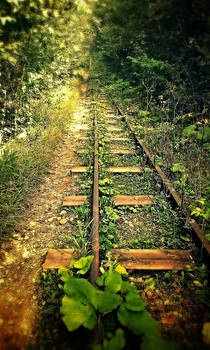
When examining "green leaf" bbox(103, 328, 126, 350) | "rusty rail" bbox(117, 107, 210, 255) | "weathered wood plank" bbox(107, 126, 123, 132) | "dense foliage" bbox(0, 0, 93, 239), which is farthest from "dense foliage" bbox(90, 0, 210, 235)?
"dense foliage" bbox(0, 0, 93, 239)

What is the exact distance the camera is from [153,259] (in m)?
2.06

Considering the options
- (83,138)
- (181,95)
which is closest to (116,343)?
(83,138)

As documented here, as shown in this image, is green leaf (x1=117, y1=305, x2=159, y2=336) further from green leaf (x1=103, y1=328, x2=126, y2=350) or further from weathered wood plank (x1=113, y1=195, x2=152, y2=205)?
weathered wood plank (x1=113, y1=195, x2=152, y2=205)

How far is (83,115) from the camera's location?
7539 millimetres

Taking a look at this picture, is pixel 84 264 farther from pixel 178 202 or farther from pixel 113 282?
pixel 178 202

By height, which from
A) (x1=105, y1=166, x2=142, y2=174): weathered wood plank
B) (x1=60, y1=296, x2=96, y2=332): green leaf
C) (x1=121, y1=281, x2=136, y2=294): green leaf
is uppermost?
(x1=105, y1=166, x2=142, y2=174): weathered wood plank

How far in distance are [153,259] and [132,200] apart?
105cm

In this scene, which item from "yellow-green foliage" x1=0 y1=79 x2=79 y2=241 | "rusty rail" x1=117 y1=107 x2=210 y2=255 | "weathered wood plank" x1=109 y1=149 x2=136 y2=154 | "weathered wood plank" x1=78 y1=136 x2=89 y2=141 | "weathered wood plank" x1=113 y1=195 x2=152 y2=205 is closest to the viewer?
"rusty rail" x1=117 y1=107 x2=210 y2=255

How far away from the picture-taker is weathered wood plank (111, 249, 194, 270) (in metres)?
1.98

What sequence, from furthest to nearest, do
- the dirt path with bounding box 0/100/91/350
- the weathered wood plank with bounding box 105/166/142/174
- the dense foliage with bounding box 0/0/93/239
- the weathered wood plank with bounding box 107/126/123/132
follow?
1. the weathered wood plank with bounding box 107/126/123/132
2. the weathered wood plank with bounding box 105/166/142/174
3. the dense foliage with bounding box 0/0/93/239
4. the dirt path with bounding box 0/100/91/350

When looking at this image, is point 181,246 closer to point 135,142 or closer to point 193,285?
point 193,285

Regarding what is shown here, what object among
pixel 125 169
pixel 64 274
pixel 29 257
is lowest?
pixel 29 257

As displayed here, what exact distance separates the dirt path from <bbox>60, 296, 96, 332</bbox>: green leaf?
381 mm

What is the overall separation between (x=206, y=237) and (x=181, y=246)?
291 millimetres
